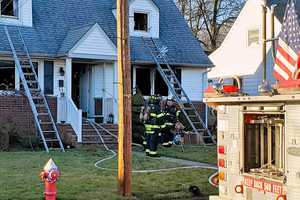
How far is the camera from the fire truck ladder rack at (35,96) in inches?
748

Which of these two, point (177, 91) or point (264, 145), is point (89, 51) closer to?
point (177, 91)

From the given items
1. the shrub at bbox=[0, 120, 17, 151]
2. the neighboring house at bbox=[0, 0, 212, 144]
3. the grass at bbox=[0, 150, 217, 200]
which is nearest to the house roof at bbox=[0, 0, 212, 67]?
the neighboring house at bbox=[0, 0, 212, 144]

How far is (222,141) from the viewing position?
7297 mm

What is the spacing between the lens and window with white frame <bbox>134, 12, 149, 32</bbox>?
84.7ft

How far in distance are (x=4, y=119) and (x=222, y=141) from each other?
43.9 feet

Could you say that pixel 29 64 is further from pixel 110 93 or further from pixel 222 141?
pixel 222 141

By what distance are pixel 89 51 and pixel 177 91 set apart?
5002mm

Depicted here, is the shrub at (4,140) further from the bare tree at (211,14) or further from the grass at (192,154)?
the bare tree at (211,14)


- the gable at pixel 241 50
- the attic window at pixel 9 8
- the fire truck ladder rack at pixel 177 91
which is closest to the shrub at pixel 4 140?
the attic window at pixel 9 8

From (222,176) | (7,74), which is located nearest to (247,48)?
(7,74)

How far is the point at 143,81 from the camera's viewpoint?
83.3ft

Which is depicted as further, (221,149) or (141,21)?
(141,21)

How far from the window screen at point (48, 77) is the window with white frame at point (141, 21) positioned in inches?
204

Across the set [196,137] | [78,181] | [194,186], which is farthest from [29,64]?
[194,186]
